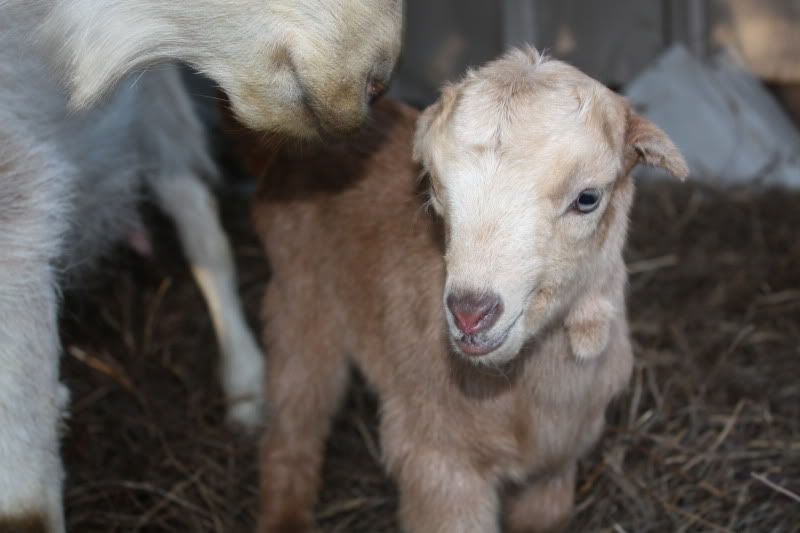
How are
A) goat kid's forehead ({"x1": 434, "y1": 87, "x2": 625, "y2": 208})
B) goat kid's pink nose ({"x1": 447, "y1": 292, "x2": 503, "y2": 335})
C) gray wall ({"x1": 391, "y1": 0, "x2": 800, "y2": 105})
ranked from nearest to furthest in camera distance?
goat kid's pink nose ({"x1": 447, "y1": 292, "x2": 503, "y2": 335}) → goat kid's forehead ({"x1": 434, "y1": 87, "x2": 625, "y2": 208}) → gray wall ({"x1": 391, "y1": 0, "x2": 800, "y2": 105})

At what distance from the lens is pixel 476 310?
2277mm

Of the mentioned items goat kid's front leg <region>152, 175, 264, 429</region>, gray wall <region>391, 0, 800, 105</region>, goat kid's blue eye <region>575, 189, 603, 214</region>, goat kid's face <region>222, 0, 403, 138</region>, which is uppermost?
goat kid's face <region>222, 0, 403, 138</region>

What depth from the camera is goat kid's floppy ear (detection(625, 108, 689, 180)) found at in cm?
260

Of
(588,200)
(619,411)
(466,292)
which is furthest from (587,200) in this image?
(619,411)

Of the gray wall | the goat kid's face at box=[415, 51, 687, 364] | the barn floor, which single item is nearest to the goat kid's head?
the goat kid's face at box=[415, 51, 687, 364]

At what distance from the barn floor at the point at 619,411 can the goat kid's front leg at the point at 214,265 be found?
0.59 ft

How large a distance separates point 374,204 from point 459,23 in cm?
370

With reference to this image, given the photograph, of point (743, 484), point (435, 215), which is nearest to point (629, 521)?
point (743, 484)

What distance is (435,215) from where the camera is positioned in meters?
2.92

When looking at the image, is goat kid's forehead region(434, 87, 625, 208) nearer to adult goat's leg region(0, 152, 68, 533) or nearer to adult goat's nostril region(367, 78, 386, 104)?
adult goat's nostril region(367, 78, 386, 104)

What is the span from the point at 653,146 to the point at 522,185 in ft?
1.37

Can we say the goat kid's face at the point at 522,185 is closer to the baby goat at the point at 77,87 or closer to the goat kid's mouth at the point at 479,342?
the goat kid's mouth at the point at 479,342

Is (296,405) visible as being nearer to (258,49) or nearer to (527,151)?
(258,49)

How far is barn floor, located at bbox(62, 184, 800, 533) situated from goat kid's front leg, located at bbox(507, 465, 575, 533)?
27 centimetres
